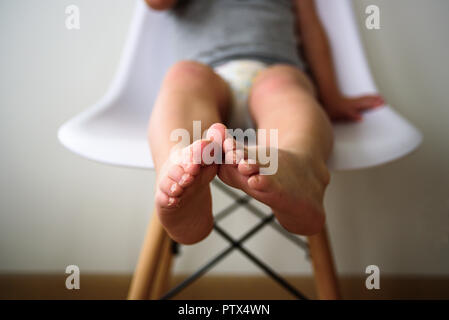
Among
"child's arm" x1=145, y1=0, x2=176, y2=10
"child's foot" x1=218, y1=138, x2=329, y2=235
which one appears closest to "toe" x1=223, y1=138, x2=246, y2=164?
"child's foot" x1=218, y1=138, x2=329, y2=235

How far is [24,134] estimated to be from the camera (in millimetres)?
989

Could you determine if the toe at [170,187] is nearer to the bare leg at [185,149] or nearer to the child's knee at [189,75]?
the bare leg at [185,149]

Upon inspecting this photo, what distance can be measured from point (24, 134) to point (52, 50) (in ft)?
0.78

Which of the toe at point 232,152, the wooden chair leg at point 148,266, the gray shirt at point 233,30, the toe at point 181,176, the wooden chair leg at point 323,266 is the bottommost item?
the wooden chair leg at point 323,266

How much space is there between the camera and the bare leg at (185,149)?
12.3 inches

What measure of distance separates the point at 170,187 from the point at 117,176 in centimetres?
74

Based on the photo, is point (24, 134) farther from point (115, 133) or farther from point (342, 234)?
point (342, 234)

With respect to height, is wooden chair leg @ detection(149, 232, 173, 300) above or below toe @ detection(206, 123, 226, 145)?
below

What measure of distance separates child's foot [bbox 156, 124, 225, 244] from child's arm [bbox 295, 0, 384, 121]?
0.41 metres

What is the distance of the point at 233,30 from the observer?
2.28ft

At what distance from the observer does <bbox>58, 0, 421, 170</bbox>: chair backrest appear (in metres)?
0.53

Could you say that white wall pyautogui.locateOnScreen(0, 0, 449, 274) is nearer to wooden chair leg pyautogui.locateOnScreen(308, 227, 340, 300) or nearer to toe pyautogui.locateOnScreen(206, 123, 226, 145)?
wooden chair leg pyautogui.locateOnScreen(308, 227, 340, 300)

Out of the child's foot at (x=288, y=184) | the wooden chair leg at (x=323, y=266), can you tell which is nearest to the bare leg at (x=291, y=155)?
the child's foot at (x=288, y=184)

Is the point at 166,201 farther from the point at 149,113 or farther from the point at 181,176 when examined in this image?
the point at 149,113
